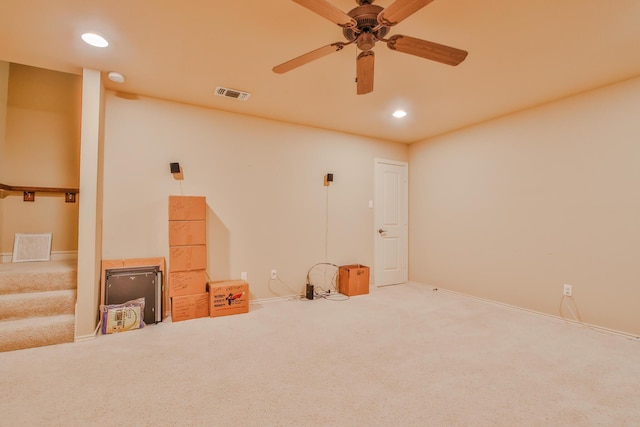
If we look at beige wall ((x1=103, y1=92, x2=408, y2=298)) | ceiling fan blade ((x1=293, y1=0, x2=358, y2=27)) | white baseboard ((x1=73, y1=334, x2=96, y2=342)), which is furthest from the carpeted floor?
ceiling fan blade ((x1=293, y1=0, x2=358, y2=27))

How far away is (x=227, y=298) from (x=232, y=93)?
230 centimetres

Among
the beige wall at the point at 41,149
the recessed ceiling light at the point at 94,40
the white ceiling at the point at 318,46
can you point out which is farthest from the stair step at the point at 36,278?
the recessed ceiling light at the point at 94,40

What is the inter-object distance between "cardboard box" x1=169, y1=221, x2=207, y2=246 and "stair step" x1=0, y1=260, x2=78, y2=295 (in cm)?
94

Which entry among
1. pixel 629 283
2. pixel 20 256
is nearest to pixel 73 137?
pixel 20 256

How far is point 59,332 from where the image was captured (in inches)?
101

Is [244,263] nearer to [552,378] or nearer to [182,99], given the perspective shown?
[182,99]

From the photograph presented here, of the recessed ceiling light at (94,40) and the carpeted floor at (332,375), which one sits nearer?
the carpeted floor at (332,375)

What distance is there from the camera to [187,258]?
3.25 m

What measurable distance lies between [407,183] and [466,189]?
1104mm

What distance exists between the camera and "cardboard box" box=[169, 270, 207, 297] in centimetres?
319

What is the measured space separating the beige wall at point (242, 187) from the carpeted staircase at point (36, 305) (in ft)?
1.58

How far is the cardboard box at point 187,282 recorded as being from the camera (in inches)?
126

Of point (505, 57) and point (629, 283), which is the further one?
point (629, 283)

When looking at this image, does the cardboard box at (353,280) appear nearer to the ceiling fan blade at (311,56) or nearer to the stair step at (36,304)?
the ceiling fan blade at (311,56)
